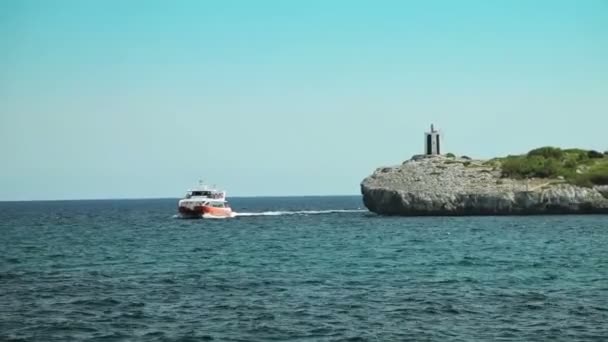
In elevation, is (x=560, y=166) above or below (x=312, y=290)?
above

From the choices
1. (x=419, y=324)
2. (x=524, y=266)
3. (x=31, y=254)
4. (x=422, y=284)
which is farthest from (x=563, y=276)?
(x=31, y=254)

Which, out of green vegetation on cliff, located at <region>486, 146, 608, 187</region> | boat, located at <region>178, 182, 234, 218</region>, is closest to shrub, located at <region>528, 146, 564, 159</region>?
green vegetation on cliff, located at <region>486, 146, 608, 187</region>

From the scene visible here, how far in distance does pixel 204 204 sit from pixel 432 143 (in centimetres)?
3583

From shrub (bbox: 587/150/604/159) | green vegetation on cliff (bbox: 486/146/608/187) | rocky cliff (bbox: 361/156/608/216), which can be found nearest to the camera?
rocky cliff (bbox: 361/156/608/216)

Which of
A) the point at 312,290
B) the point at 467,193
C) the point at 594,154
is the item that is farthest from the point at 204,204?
the point at 312,290

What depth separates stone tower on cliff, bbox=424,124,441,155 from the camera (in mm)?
121438

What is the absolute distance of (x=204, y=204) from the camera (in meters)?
106

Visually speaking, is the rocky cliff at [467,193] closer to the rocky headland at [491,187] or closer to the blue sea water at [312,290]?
the rocky headland at [491,187]

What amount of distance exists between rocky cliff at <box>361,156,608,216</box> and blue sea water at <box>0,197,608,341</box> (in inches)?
1337

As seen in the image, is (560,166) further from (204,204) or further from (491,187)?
(204,204)

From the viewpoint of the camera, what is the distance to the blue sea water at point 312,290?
24.7m

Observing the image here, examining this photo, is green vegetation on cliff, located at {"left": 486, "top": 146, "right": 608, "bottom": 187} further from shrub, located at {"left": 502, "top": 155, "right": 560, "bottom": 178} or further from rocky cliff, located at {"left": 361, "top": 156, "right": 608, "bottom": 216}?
rocky cliff, located at {"left": 361, "top": 156, "right": 608, "bottom": 216}

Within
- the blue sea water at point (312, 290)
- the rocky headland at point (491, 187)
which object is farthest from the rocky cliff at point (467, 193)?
the blue sea water at point (312, 290)

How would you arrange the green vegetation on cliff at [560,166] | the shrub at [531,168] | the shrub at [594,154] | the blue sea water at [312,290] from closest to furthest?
1. the blue sea water at [312,290]
2. the green vegetation on cliff at [560,166]
3. the shrub at [531,168]
4. the shrub at [594,154]
